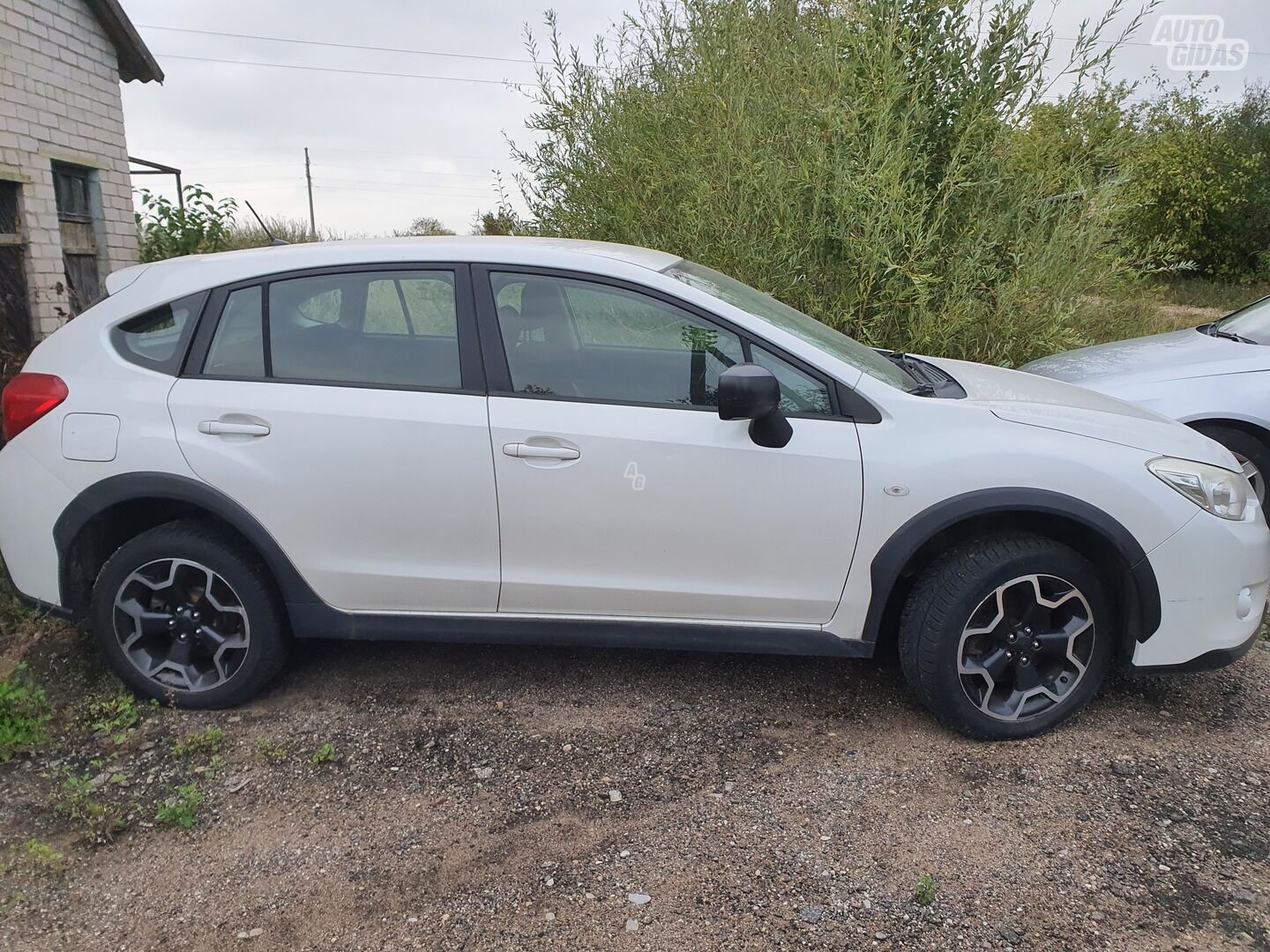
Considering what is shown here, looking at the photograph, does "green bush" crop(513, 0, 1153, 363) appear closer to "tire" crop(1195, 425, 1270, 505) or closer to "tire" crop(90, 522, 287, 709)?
"tire" crop(1195, 425, 1270, 505)

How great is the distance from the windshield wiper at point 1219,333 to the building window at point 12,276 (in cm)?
953

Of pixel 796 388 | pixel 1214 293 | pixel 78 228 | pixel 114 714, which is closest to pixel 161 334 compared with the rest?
pixel 114 714

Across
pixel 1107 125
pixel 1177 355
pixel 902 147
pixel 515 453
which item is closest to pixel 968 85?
pixel 902 147

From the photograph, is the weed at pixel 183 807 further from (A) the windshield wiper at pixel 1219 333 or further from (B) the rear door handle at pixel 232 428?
(A) the windshield wiper at pixel 1219 333

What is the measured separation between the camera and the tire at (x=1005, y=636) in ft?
10.5

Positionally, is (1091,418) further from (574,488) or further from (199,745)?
(199,745)

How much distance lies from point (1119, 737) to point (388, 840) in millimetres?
2602

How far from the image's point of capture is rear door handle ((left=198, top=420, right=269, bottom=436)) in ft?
11.0

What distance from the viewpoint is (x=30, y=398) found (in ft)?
11.5

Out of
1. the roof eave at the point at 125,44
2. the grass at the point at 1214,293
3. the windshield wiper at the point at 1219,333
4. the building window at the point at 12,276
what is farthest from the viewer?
the grass at the point at 1214,293

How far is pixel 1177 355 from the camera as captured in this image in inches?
217

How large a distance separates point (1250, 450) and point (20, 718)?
241 inches

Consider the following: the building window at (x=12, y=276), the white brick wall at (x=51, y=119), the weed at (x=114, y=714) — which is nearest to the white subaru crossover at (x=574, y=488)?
the weed at (x=114, y=714)

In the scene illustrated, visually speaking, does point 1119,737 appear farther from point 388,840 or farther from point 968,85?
point 968,85
